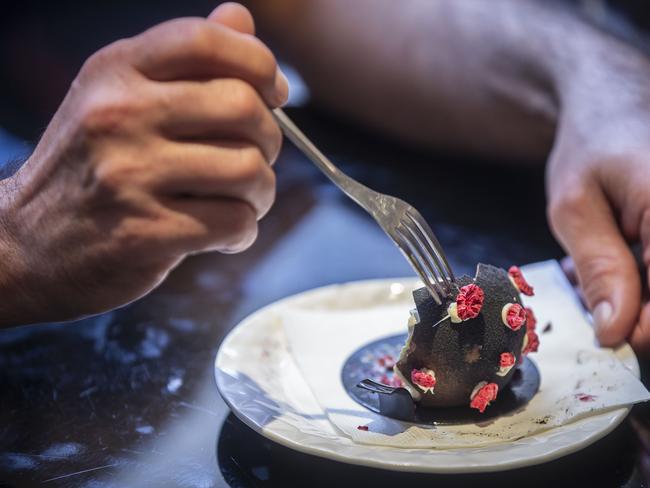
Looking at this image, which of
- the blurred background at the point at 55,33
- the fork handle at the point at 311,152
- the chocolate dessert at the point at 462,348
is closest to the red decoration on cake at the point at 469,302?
the chocolate dessert at the point at 462,348

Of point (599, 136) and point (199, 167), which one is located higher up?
point (199, 167)

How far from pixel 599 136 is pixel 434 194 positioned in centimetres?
64

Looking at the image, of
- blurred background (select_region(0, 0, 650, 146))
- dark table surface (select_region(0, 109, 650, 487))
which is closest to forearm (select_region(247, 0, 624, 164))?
dark table surface (select_region(0, 109, 650, 487))

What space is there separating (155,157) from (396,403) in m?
0.49

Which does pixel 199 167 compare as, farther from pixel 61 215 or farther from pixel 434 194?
pixel 434 194

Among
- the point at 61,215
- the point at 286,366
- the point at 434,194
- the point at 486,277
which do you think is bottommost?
the point at 434,194

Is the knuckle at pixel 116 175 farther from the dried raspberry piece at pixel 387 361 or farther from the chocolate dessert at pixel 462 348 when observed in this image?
the dried raspberry piece at pixel 387 361

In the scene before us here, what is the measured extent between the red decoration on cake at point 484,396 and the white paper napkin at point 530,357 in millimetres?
27

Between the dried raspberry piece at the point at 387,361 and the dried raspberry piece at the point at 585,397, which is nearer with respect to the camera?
the dried raspberry piece at the point at 585,397

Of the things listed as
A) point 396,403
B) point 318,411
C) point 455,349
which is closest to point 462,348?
point 455,349

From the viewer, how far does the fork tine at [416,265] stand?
3.80 feet

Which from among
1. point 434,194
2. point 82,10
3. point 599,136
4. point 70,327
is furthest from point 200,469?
point 82,10

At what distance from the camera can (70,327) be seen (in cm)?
150

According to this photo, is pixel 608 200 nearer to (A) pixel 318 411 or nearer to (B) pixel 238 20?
(A) pixel 318 411
